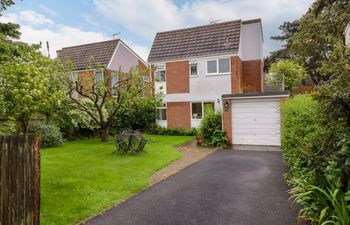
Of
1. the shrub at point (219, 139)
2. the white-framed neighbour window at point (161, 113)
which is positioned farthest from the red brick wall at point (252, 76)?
the shrub at point (219, 139)

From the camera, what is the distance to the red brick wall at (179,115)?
65.1ft

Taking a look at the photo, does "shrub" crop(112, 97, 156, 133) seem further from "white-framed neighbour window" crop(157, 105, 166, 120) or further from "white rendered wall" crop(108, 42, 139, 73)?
"white rendered wall" crop(108, 42, 139, 73)

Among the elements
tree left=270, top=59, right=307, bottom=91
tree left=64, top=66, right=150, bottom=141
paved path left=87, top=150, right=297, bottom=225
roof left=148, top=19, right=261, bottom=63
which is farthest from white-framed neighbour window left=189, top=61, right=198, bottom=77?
paved path left=87, top=150, right=297, bottom=225

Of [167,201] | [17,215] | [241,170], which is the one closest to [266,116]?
[241,170]

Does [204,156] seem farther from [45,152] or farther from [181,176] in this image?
[45,152]

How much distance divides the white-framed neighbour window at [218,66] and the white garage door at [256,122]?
4.48 metres

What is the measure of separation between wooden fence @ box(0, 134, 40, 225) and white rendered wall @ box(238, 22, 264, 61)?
18.2m

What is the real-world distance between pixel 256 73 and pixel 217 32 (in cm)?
415

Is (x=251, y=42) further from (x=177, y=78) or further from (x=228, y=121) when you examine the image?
(x=228, y=121)

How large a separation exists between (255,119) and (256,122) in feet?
0.55

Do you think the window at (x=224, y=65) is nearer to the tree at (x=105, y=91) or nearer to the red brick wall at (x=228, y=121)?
the red brick wall at (x=228, y=121)

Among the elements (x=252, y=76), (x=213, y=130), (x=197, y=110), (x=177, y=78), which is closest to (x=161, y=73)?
(x=177, y=78)

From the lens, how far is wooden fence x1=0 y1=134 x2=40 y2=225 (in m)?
3.55

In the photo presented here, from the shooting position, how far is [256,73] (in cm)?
1998
